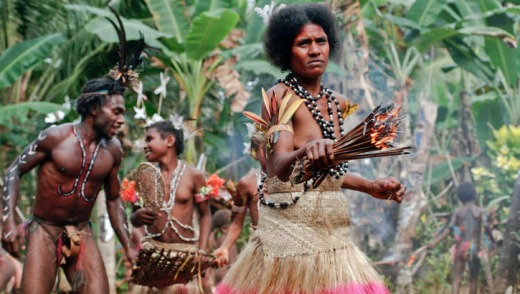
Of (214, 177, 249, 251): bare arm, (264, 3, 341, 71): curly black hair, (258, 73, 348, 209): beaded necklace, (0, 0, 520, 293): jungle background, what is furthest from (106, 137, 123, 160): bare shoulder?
(0, 0, 520, 293): jungle background

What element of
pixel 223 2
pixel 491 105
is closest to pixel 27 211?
pixel 223 2

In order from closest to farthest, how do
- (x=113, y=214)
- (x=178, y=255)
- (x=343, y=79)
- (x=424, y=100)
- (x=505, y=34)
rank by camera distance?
(x=113, y=214) → (x=178, y=255) → (x=505, y=34) → (x=343, y=79) → (x=424, y=100)

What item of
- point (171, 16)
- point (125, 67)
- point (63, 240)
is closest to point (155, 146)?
point (125, 67)

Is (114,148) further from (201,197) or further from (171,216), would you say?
(201,197)

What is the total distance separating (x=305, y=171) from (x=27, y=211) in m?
11.9

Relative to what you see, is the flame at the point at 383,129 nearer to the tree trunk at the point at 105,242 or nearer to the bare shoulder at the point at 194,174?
the bare shoulder at the point at 194,174

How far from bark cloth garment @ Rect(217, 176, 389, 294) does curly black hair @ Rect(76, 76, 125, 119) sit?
249cm

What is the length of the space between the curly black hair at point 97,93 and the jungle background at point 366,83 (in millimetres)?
3525

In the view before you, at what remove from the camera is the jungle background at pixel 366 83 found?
1070 cm

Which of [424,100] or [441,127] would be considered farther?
[441,127]

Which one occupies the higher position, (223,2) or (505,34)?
(223,2)

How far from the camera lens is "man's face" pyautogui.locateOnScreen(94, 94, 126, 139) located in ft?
19.9

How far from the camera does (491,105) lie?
12805 millimetres

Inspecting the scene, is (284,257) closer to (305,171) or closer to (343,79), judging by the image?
(305,171)
